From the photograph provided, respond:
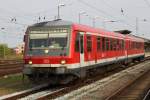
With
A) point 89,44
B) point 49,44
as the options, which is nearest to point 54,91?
point 49,44

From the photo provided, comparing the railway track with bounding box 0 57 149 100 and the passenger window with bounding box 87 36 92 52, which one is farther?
the passenger window with bounding box 87 36 92 52

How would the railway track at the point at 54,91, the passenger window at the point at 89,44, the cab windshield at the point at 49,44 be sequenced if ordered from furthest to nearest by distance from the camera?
the passenger window at the point at 89,44 < the cab windshield at the point at 49,44 < the railway track at the point at 54,91

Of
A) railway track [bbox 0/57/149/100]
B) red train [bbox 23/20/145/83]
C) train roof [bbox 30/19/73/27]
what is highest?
train roof [bbox 30/19/73/27]

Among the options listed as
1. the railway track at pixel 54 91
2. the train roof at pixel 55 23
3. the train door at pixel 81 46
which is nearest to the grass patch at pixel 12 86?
the railway track at pixel 54 91

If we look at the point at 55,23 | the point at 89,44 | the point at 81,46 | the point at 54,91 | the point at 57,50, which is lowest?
the point at 54,91

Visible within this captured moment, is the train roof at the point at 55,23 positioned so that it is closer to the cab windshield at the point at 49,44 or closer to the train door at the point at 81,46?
the cab windshield at the point at 49,44

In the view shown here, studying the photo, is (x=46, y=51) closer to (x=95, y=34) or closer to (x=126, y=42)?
(x=95, y=34)

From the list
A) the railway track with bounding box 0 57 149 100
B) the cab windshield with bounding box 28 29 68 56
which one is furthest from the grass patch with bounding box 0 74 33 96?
the cab windshield with bounding box 28 29 68 56

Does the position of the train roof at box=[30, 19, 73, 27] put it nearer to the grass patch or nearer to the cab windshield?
the cab windshield

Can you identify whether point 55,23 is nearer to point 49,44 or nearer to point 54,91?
point 49,44

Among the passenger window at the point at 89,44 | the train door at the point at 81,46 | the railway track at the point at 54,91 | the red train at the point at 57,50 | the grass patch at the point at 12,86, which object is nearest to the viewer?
the railway track at the point at 54,91

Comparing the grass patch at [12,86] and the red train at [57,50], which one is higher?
the red train at [57,50]

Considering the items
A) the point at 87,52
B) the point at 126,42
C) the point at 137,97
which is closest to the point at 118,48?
the point at 126,42

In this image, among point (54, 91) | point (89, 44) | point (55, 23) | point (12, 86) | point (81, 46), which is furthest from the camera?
point (89, 44)
